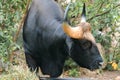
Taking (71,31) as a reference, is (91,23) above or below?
below

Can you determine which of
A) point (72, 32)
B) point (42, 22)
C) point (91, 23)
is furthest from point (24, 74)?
point (91, 23)

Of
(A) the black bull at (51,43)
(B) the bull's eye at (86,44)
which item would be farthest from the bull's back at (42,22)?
(B) the bull's eye at (86,44)

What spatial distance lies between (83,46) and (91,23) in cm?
286

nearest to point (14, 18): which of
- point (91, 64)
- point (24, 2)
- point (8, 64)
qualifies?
point (24, 2)

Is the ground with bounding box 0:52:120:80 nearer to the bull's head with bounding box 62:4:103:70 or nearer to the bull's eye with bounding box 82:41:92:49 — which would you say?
the bull's head with bounding box 62:4:103:70

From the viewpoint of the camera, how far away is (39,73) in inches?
226

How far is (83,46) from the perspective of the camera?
4.79m

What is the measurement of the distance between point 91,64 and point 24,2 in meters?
2.02

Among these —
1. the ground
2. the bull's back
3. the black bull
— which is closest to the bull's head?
the black bull

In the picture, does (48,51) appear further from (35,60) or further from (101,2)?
(101,2)

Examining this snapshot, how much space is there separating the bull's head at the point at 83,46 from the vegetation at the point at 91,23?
0.65m

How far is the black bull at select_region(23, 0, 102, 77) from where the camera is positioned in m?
4.82

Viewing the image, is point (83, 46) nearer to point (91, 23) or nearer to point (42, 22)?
point (42, 22)

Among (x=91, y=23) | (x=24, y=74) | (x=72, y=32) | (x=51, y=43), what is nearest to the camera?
(x=24, y=74)
